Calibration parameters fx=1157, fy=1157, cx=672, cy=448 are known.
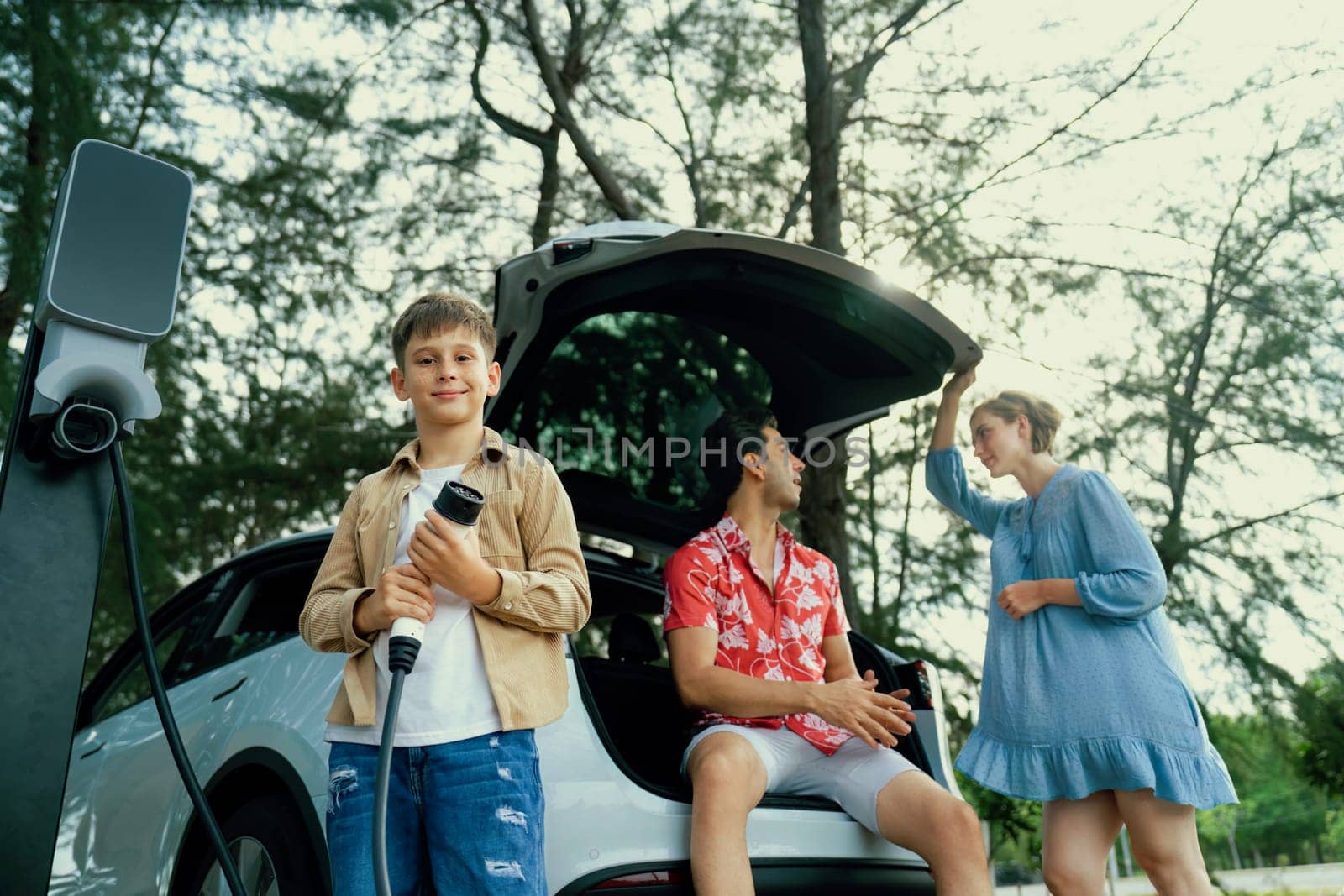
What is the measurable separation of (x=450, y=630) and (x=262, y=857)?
0.95m

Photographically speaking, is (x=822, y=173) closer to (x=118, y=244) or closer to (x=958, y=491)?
(x=958, y=491)

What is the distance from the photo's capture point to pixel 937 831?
246cm

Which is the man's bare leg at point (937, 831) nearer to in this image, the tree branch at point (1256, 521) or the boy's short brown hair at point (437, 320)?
the boy's short brown hair at point (437, 320)

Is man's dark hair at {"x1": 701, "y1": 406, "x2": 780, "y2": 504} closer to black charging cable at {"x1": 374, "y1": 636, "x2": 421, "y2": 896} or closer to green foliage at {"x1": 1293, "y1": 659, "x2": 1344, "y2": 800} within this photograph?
black charging cable at {"x1": 374, "y1": 636, "x2": 421, "y2": 896}

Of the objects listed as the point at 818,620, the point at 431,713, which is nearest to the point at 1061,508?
the point at 818,620

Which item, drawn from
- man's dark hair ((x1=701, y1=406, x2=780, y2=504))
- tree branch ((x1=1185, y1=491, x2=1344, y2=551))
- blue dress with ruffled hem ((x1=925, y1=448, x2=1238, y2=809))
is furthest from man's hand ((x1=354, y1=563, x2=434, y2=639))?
tree branch ((x1=1185, y1=491, x2=1344, y2=551))

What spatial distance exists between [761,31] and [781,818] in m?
4.68

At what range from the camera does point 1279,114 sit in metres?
5.11

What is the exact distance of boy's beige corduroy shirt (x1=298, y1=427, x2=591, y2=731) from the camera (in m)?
1.90

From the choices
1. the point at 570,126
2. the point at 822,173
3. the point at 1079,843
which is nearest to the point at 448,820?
the point at 1079,843

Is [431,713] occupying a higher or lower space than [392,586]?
lower

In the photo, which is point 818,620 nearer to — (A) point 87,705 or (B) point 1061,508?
(B) point 1061,508

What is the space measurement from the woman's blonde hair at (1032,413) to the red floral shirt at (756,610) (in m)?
0.65

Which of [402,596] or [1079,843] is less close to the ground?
[402,596]
